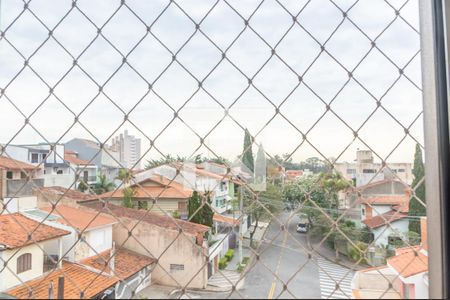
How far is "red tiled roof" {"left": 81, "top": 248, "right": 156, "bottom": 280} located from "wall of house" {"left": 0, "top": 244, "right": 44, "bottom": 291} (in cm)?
10

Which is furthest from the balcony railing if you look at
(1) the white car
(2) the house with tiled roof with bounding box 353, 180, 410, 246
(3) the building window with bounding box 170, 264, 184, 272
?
(2) the house with tiled roof with bounding box 353, 180, 410, 246

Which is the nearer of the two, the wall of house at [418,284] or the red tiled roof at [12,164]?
the wall of house at [418,284]

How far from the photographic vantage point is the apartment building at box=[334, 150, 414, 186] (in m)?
0.64

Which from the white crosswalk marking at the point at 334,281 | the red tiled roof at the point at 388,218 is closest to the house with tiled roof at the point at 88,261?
the white crosswalk marking at the point at 334,281

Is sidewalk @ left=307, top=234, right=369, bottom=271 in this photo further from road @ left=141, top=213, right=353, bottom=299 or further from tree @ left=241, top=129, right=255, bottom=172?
tree @ left=241, top=129, right=255, bottom=172

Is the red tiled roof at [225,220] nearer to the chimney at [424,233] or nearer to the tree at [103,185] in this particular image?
the tree at [103,185]

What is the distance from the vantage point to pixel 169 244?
0.69 meters

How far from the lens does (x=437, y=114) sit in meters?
0.62

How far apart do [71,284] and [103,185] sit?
7.7 inches

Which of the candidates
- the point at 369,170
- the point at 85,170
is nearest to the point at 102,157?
the point at 85,170

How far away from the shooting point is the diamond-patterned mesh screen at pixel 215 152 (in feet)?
2.13

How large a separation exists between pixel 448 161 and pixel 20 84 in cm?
89

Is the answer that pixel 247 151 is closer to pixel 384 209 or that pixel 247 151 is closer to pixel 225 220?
pixel 225 220

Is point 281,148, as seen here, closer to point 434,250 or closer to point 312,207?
point 312,207
